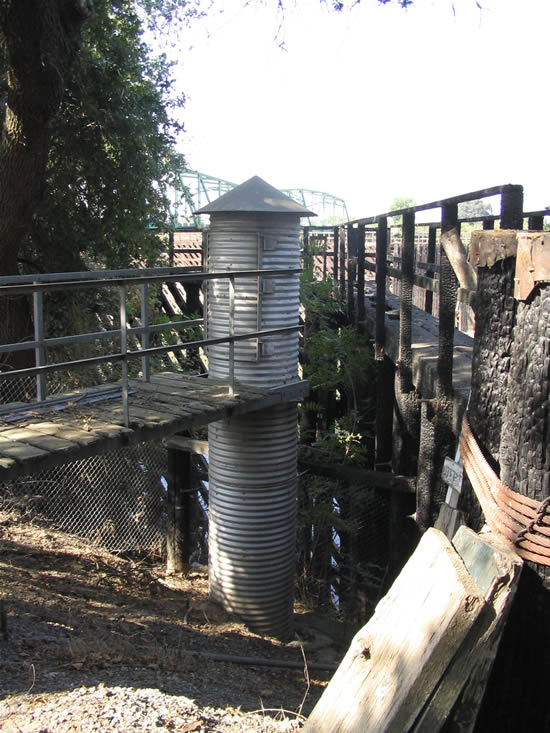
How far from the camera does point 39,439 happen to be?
4.53 m

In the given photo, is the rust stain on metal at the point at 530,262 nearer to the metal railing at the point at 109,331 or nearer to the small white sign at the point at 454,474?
the small white sign at the point at 454,474

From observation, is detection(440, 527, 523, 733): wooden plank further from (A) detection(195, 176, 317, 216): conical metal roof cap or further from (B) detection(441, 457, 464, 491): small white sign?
(A) detection(195, 176, 317, 216): conical metal roof cap

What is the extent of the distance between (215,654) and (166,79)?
9222mm

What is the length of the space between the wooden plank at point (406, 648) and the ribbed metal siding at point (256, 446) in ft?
14.5

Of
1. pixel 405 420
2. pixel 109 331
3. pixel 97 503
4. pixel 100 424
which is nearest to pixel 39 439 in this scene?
pixel 100 424

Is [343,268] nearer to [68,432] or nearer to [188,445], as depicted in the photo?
[188,445]

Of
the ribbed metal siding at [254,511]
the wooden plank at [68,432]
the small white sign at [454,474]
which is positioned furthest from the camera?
the ribbed metal siding at [254,511]

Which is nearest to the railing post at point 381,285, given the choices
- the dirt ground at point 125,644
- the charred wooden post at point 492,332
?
the dirt ground at point 125,644

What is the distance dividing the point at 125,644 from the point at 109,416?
5.33ft

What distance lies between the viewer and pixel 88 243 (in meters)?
10.2

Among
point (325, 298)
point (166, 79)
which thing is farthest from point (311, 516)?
point (166, 79)

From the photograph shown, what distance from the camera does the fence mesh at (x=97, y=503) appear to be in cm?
848

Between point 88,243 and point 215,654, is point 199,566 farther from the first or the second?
point 88,243

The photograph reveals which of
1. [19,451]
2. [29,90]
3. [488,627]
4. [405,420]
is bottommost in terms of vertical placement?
[405,420]
